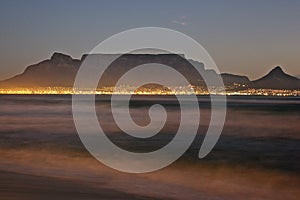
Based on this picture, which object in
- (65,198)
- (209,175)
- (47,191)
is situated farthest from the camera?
(209,175)

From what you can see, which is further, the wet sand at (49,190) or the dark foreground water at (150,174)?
the dark foreground water at (150,174)

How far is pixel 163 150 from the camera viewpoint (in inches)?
1058

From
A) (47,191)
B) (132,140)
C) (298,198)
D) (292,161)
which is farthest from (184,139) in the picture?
(47,191)

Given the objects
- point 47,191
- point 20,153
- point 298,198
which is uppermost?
point 20,153

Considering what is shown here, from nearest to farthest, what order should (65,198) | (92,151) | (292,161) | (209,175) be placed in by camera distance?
(65,198)
(209,175)
(292,161)
(92,151)

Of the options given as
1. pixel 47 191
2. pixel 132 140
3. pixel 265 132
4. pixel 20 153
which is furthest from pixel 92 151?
pixel 265 132

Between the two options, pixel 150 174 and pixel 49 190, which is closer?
pixel 49 190

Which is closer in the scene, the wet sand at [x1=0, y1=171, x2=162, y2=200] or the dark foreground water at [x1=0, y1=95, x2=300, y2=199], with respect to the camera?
the wet sand at [x1=0, y1=171, x2=162, y2=200]

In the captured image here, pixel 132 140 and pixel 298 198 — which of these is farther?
pixel 132 140

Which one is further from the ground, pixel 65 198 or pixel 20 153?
pixel 20 153

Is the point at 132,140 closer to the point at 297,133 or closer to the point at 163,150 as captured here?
the point at 163,150

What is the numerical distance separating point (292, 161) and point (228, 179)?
6.74m

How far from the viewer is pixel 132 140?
106 feet

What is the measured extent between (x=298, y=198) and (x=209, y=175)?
4.76 meters
